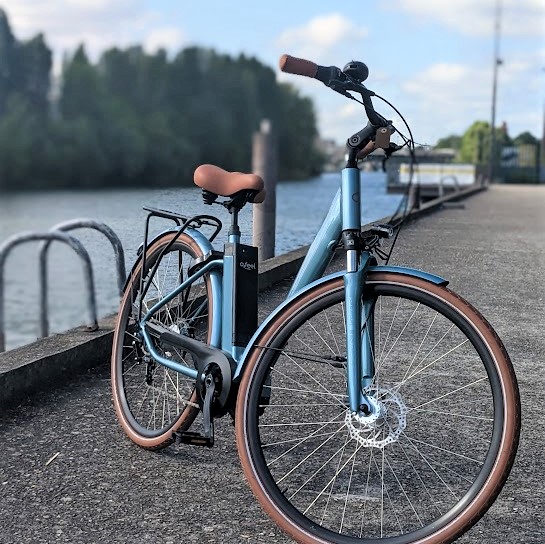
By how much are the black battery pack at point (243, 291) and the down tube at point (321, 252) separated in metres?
0.27

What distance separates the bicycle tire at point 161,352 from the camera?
3.34 m

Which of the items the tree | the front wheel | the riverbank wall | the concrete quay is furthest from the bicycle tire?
the tree

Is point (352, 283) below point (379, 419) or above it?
above

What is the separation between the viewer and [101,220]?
5652 millimetres

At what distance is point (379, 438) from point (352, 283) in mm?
752

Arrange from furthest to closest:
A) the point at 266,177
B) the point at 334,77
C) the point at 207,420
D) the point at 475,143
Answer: the point at 475,143, the point at 266,177, the point at 207,420, the point at 334,77

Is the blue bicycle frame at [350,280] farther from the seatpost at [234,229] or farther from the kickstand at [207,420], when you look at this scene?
the kickstand at [207,420]

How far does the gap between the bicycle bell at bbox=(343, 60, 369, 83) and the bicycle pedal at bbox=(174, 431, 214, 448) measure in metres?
1.27

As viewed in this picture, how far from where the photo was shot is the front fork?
2588 mm

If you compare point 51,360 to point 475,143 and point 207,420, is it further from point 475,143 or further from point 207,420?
point 475,143

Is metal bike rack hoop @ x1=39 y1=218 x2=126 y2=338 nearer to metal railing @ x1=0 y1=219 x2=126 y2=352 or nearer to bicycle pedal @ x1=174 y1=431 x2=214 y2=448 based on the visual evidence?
metal railing @ x1=0 y1=219 x2=126 y2=352

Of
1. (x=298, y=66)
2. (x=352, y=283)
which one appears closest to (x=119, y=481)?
(x=352, y=283)

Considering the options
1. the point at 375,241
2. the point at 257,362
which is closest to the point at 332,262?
the point at 375,241

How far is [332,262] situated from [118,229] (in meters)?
2.96
